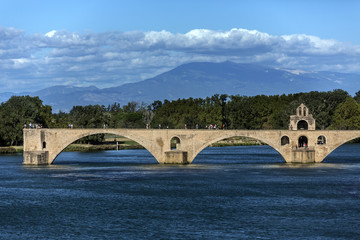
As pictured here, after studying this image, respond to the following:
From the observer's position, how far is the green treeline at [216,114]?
126125 mm

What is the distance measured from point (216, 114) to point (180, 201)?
11589 cm

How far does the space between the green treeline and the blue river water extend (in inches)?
1575

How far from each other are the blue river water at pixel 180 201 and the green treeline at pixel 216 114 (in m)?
40.0

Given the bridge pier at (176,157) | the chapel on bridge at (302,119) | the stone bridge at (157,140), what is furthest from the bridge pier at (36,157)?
the chapel on bridge at (302,119)

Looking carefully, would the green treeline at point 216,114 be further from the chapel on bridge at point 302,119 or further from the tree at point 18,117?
the chapel on bridge at point 302,119

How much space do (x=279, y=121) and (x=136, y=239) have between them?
124540mm

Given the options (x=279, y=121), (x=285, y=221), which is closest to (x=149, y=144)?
(x=285, y=221)

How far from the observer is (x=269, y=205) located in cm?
5512

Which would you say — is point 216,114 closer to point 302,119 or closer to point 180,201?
point 302,119

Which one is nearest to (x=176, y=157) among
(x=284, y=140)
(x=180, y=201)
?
(x=284, y=140)

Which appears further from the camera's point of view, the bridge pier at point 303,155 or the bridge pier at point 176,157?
the bridge pier at point 303,155

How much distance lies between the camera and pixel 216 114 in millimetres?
172625

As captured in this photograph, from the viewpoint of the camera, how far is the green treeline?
12612 centimetres

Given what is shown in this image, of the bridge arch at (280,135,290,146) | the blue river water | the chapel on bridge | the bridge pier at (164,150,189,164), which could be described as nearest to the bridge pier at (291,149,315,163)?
the bridge arch at (280,135,290,146)
